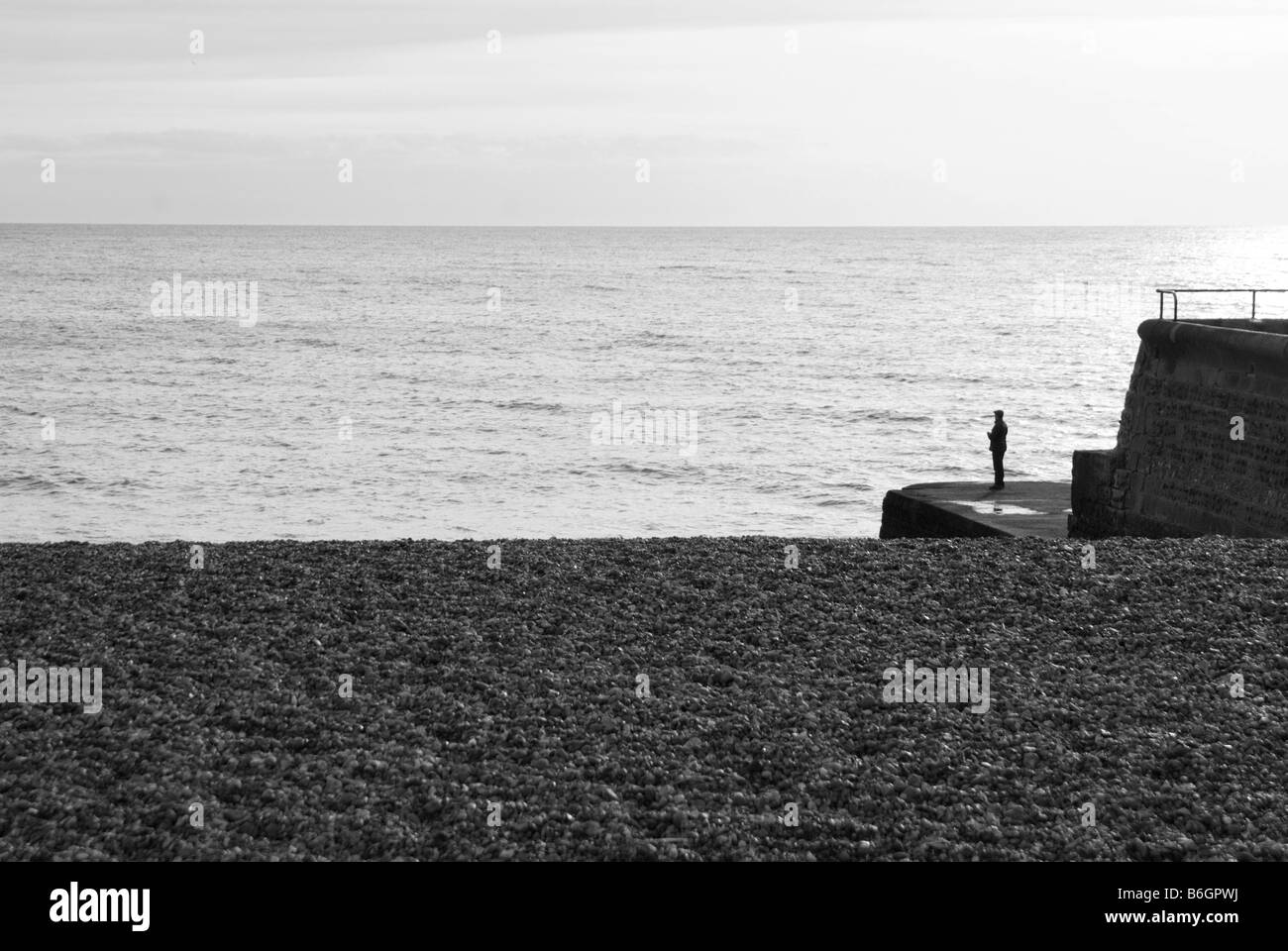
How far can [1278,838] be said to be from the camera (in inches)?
293

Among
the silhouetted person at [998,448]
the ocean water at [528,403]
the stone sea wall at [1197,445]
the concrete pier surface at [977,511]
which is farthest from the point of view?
the ocean water at [528,403]

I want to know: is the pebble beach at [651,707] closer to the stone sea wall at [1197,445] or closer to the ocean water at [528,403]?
the stone sea wall at [1197,445]

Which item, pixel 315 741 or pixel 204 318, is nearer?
pixel 315 741

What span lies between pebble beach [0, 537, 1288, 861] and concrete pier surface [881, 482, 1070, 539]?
3639 mm

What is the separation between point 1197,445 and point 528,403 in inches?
1378

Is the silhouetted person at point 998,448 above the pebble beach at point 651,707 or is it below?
above

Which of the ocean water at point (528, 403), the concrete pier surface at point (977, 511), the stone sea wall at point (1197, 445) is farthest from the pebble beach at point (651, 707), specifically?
the ocean water at point (528, 403)

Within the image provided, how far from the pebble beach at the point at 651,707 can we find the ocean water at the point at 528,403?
14491mm

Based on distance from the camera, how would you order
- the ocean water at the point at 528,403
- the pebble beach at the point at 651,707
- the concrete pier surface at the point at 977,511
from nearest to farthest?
the pebble beach at the point at 651,707 → the concrete pier surface at the point at 977,511 → the ocean water at the point at 528,403

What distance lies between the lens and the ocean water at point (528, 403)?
100.0ft

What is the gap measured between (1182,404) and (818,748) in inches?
355

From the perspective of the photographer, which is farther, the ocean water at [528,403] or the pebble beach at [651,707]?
the ocean water at [528,403]

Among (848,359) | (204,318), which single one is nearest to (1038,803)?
(848,359)
